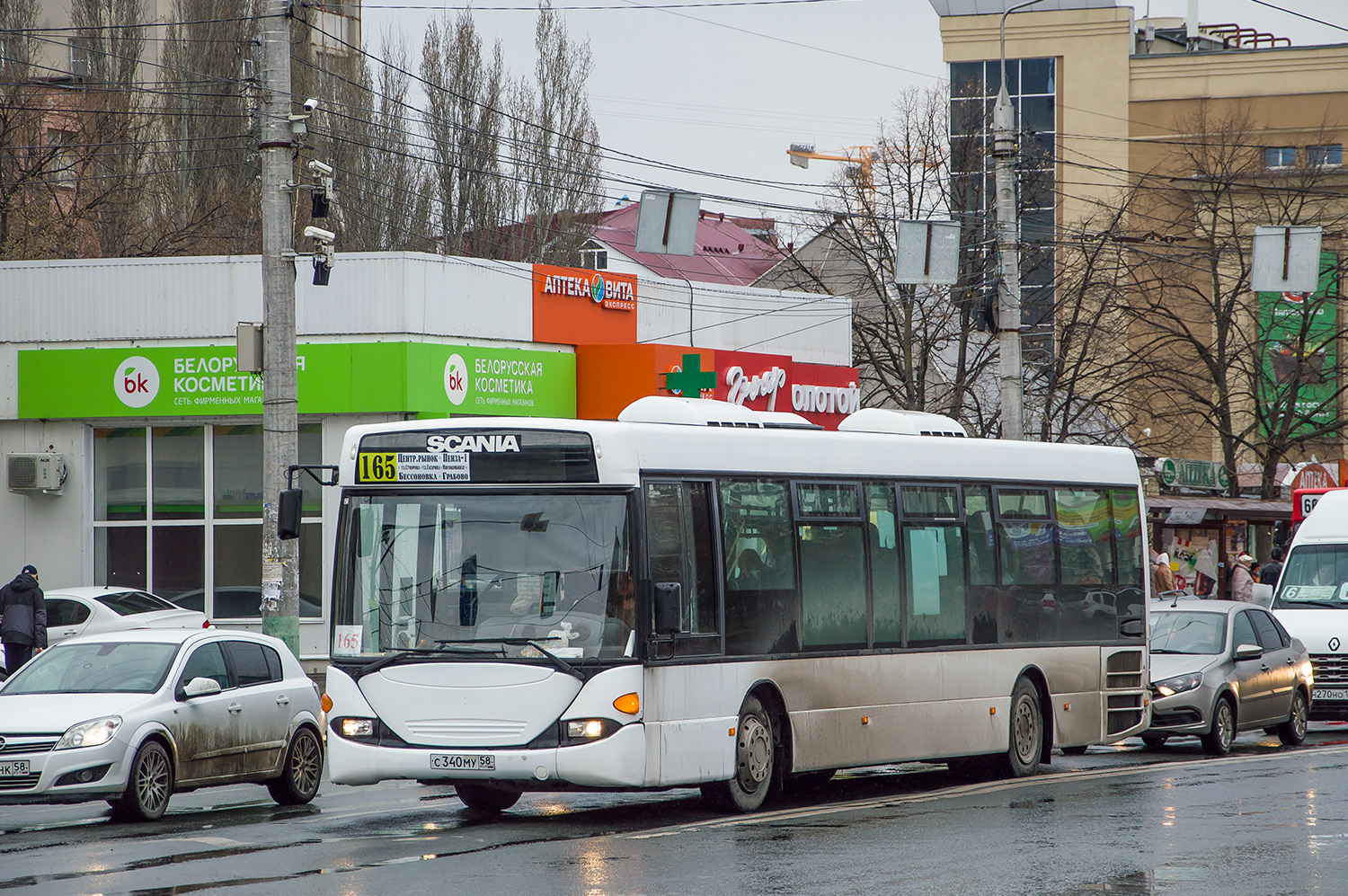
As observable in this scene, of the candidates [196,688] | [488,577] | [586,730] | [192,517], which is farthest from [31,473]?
[586,730]

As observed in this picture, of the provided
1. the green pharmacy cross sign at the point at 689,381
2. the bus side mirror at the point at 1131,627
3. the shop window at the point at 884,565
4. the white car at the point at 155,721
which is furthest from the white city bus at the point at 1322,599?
the white car at the point at 155,721

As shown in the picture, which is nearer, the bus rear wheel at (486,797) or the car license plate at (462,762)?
the car license plate at (462,762)

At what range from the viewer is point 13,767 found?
1179cm

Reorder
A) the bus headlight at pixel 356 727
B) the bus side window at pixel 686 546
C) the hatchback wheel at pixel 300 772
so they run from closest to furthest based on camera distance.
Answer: the bus headlight at pixel 356 727 < the bus side window at pixel 686 546 < the hatchback wheel at pixel 300 772

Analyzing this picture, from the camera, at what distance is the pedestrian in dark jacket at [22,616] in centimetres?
2103

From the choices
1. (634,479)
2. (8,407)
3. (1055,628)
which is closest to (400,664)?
(634,479)

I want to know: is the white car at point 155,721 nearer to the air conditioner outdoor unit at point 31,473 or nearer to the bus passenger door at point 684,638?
the bus passenger door at point 684,638

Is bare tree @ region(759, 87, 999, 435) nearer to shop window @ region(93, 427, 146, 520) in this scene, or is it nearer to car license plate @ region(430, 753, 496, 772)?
shop window @ region(93, 427, 146, 520)

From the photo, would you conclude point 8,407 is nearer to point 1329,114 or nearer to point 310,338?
point 310,338

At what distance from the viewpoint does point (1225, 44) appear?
67.9 metres

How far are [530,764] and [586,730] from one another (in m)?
0.39

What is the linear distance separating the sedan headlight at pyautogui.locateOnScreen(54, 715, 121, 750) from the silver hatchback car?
31.6 feet

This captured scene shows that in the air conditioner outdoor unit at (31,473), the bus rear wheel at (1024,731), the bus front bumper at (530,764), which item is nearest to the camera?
the bus front bumper at (530,764)

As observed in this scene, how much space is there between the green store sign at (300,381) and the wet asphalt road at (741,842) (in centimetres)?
1056
